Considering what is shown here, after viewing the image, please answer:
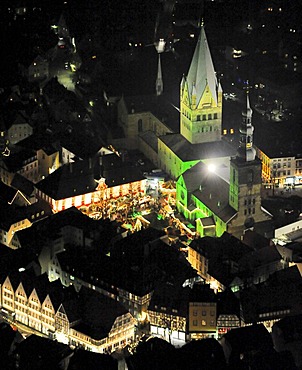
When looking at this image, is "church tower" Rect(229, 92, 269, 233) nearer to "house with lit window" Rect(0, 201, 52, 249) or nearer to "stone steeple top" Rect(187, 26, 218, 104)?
"stone steeple top" Rect(187, 26, 218, 104)

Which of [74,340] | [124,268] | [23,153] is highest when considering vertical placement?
[23,153]

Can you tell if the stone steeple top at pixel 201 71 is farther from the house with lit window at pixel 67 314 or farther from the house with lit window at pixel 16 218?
the house with lit window at pixel 67 314

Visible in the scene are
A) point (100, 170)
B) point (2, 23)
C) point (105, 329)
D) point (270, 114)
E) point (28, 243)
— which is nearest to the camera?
point (105, 329)

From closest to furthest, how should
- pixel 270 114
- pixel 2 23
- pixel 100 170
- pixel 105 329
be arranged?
pixel 105 329 < pixel 100 170 < pixel 270 114 < pixel 2 23

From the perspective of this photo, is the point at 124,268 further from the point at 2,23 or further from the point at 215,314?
the point at 2,23

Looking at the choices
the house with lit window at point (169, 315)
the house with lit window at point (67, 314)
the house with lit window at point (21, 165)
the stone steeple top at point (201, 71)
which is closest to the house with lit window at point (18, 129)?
the house with lit window at point (21, 165)

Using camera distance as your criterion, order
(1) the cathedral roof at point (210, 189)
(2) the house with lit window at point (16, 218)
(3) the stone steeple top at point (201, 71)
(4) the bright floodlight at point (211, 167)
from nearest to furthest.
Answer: (2) the house with lit window at point (16, 218) < (1) the cathedral roof at point (210, 189) < (4) the bright floodlight at point (211, 167) < (3) the stone steeple top at point (201, 71)

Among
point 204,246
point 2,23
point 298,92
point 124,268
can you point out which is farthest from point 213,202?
point 2,23
